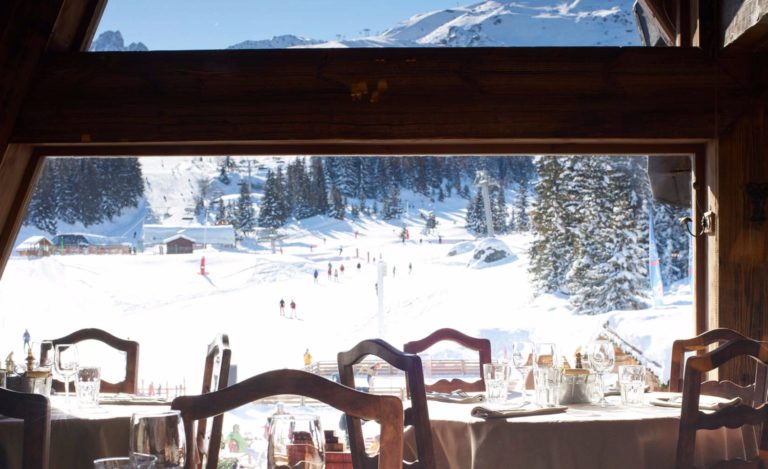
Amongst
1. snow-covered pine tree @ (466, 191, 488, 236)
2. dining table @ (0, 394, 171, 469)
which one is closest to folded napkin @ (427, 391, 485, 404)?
dining table @ (0, 394, 171, 469)

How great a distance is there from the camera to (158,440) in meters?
1.32

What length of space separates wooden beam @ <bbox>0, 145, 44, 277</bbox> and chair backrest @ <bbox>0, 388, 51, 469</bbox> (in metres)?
2.71

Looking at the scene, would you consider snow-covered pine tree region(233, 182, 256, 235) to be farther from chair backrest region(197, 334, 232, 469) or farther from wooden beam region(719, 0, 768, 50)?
wooden beam region(719, 0, 768, 50)

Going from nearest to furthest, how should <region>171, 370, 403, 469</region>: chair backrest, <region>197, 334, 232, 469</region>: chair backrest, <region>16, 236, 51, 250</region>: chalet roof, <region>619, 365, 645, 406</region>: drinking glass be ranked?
<region>171, 370, 403, 469</region>: chair backrest, <region>197, 334, 232, 469</region>: chair backrest, <region>619, 365, 645, 406</region>: drinking glass, <region>16, 236, 51, 250</region>: chalet roof

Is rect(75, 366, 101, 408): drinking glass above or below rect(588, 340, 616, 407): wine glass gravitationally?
below

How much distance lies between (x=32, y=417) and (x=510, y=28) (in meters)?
3.38

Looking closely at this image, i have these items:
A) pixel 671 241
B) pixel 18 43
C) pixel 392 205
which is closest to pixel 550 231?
pixel 671 241

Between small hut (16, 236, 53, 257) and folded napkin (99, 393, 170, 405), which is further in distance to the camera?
Answer: small hut (16, 236, 53, 257)

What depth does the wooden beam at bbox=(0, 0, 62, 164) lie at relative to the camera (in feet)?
13.9

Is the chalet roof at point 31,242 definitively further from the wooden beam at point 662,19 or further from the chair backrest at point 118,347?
the wooden beam at point 662,19

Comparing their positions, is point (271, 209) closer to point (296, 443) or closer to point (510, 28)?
point (510, 28)

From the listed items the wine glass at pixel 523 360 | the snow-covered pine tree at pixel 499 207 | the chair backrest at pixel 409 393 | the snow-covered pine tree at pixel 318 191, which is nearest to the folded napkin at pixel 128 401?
the chair backrest at pixel 409 393

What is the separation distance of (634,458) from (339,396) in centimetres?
178

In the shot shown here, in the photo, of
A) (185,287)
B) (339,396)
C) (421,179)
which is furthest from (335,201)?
(339,396)
